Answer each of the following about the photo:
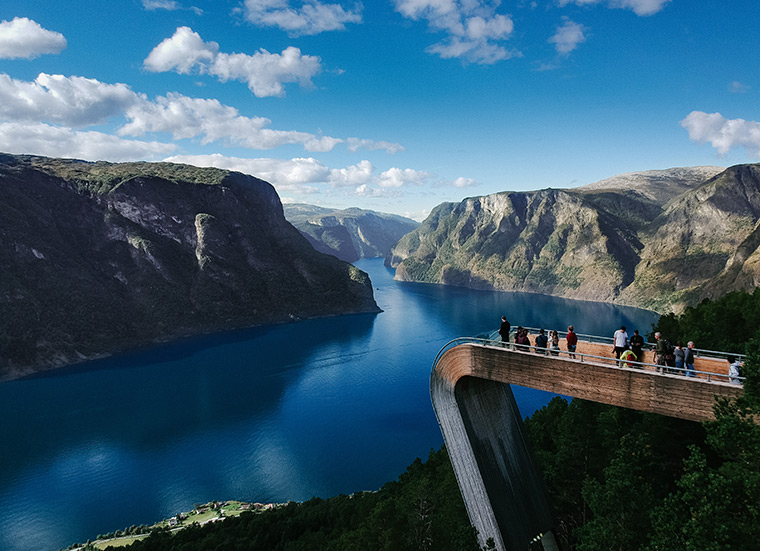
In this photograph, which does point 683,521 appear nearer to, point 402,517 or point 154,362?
point 402,517

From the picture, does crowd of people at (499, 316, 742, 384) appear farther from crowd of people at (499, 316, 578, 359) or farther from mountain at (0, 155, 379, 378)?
mountain at (0, 155, 379, 378)

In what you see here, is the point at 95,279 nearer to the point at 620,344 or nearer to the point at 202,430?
the point at 202,430

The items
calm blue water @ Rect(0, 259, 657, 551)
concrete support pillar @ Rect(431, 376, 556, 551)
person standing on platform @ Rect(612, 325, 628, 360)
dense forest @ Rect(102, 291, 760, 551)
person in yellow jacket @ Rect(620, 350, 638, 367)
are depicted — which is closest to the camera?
dense forest @ Rect(102, 291, 760, 551)

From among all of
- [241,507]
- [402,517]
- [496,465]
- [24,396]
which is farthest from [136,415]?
[496,465]

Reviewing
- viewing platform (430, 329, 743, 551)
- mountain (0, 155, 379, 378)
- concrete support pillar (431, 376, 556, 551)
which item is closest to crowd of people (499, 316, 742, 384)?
viewing platform (430, 329, 743, 551)

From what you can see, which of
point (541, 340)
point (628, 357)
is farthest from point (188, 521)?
point (628, 357)

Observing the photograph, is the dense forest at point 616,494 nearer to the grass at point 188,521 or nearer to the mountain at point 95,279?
the grass at point 188,521
